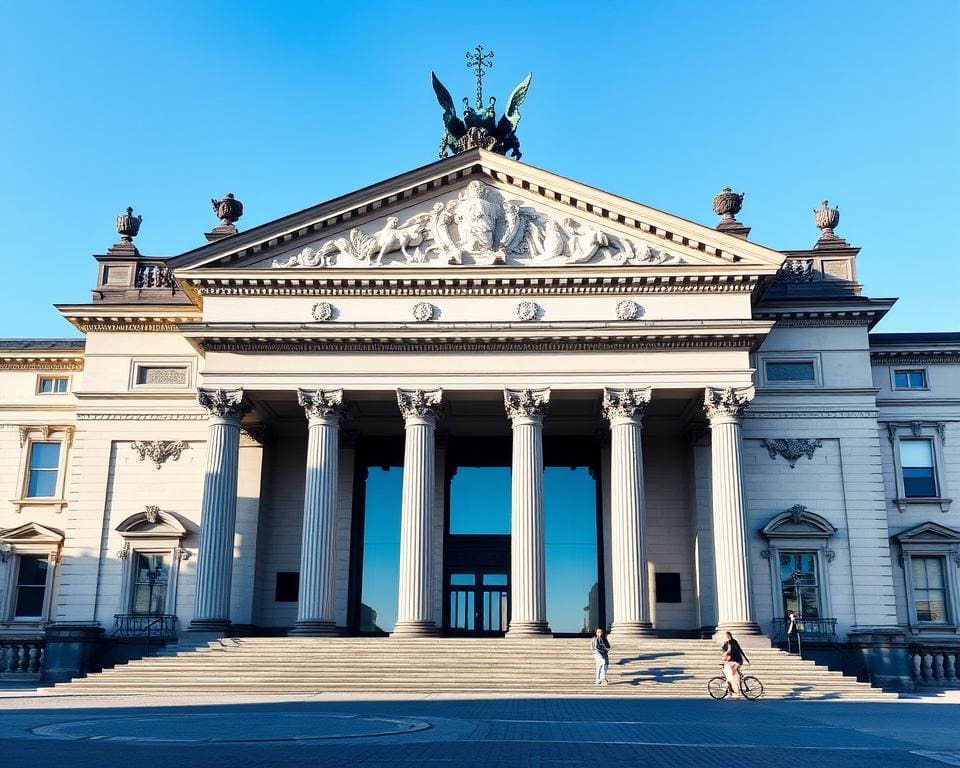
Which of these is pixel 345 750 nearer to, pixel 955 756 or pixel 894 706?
pixel 955 756

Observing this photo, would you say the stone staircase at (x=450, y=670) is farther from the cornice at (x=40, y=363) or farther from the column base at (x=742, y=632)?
the cornice at (x=40, y=363)

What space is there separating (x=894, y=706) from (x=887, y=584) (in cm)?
1225

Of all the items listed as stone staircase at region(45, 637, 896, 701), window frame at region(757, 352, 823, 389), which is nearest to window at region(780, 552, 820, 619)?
stone staircase at region(45, 637, 896, 701)

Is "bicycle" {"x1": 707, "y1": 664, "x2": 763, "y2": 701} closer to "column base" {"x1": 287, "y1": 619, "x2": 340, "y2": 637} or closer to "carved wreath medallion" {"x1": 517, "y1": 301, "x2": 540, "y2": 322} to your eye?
"column base" {"x1": 287, "y1": 619, "x2": 340, "y2": 637}

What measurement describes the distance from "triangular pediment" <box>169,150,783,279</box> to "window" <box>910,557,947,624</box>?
549 inches

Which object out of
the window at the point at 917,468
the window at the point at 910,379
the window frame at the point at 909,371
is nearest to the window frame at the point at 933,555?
the window at the point at 917,468

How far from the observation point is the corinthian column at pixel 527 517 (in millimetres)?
31984

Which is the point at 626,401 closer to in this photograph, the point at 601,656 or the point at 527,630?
the point at 527,630

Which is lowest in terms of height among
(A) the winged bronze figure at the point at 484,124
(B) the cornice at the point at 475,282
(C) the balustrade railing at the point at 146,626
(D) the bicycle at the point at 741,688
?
(D) the bicycle at the point at 741,688

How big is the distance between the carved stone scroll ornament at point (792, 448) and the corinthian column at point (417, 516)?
12.4 metres

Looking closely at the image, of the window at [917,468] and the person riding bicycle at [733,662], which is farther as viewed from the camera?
the window at [917,468]

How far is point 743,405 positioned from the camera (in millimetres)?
33906

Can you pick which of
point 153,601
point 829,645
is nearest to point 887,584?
point 829,645

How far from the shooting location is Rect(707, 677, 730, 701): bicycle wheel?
25.5 m
